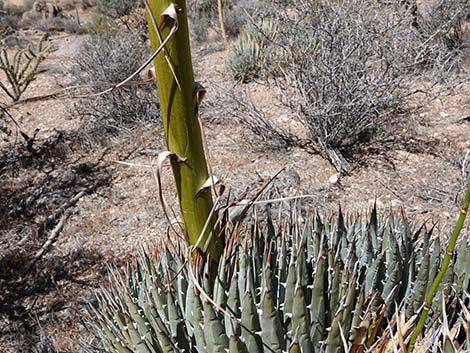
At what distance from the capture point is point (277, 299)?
5.63 ft

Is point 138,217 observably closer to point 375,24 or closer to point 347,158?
point 347,158

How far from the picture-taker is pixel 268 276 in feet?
5.19

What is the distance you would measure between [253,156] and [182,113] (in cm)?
398

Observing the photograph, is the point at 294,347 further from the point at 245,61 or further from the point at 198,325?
the point at 245,61

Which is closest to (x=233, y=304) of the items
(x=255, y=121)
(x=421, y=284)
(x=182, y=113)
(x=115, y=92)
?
(x=182, y=113)

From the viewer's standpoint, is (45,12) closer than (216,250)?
No

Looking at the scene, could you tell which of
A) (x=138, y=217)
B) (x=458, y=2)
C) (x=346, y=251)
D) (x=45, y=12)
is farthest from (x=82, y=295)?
(x=45, y=12)

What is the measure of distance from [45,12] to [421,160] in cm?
2282

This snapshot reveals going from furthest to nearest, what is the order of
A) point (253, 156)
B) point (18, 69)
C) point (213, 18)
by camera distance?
point (213, 18) → point (18, 69) → point (253, 156)

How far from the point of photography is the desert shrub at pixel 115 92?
672cm

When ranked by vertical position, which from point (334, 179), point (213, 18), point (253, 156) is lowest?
point (334, 179)

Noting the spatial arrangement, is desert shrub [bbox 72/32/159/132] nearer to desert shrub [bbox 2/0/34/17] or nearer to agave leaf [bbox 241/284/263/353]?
agave leaf [bbox 241/284/263/353]

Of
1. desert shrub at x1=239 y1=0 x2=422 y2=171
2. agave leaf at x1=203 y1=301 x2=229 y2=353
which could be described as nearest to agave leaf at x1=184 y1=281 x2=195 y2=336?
agave leaf at x1=203 y1=301 x2=229 y2=353

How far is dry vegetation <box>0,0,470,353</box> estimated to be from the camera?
4.11 m
